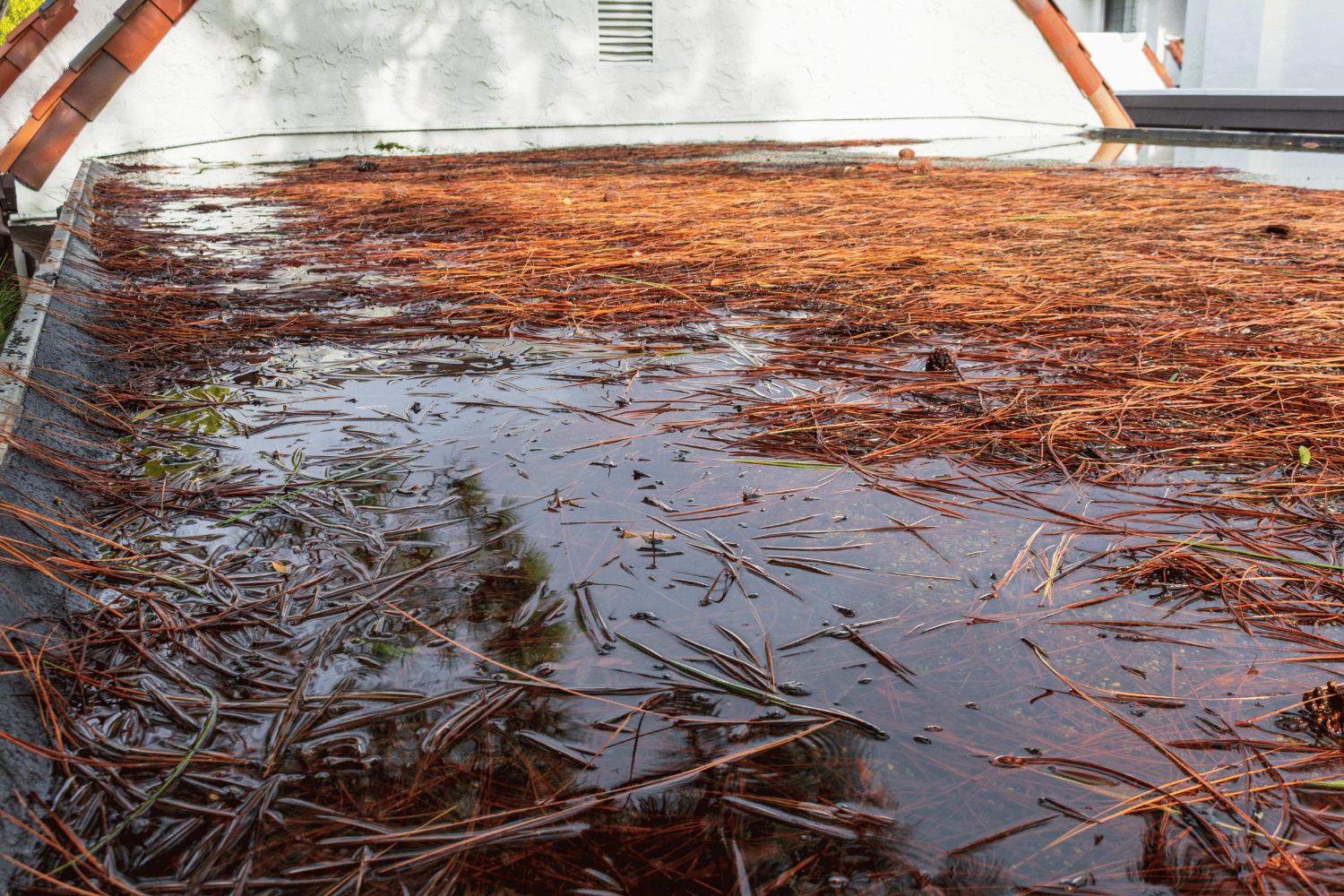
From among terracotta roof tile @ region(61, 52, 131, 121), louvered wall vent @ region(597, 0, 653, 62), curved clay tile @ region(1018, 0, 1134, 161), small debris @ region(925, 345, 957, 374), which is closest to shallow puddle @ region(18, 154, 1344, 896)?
small debris @ region(925, 345, 957, 374)

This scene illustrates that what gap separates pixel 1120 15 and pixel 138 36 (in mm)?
21857

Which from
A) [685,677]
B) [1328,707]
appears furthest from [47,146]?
[1328,707]

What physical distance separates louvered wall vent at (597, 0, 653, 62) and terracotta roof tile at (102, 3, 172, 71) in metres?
3.71

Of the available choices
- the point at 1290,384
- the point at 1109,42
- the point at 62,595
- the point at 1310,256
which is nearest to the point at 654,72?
the point at 1310,256

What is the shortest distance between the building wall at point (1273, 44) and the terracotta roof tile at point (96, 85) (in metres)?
11.6

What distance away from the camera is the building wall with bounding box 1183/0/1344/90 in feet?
31.0

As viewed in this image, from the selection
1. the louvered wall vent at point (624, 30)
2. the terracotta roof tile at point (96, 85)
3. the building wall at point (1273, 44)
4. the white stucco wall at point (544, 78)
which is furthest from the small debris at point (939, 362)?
the building wall at point (1273, 44)

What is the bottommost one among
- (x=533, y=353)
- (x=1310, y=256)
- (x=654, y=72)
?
(x=1310, y=256)

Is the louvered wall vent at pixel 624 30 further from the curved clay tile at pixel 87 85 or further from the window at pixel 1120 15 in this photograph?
the window at pixel 1120 15

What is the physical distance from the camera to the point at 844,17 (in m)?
8.69

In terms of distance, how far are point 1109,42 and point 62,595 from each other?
18742 mm

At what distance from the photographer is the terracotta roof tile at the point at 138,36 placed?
20.0ft

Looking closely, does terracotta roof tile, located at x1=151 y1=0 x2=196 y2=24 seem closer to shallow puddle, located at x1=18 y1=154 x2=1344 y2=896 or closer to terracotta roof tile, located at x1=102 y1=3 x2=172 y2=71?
terracotta roof tile, located at x1=102 y1=3 x2=172 y2=71

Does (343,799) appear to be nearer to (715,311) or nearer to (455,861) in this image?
(455,861)
